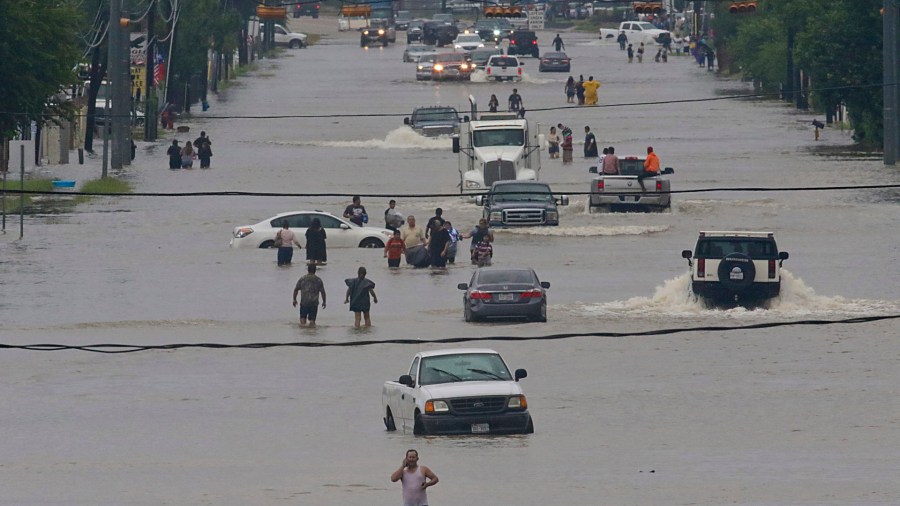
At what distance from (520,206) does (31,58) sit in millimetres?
15289

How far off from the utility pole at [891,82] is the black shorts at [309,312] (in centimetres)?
3428

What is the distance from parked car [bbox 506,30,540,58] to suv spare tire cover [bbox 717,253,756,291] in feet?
317

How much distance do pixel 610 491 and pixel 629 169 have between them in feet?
121

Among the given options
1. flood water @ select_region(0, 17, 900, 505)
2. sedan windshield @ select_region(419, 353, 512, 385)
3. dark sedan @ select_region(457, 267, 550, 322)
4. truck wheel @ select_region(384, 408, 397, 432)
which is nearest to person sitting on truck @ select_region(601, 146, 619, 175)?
flood water @ select_region(0, 17, 900, 505)

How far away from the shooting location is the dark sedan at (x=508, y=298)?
39.0m

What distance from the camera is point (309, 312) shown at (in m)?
38.9

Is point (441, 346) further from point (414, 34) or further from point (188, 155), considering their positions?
point (414, 34)

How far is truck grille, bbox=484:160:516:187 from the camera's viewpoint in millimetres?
61750

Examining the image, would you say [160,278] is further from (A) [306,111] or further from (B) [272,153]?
(A) [306,111]

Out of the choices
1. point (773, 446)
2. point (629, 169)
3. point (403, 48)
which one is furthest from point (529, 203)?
point (403, 48)

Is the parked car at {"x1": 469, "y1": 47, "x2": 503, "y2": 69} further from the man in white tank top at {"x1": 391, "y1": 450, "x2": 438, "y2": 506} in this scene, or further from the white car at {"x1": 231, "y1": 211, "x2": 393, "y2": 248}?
the man in white tank top at {"x1": 391, "y1": 450, "x2": 438, "y2": 506}

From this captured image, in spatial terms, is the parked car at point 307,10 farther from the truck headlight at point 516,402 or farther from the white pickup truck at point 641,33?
the truck headlight at point 516,402

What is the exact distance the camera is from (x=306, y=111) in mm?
103750

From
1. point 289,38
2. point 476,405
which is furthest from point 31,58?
point 289,38
